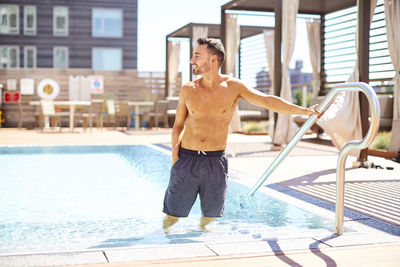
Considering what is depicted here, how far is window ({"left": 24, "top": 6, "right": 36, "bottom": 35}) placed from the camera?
829 inches

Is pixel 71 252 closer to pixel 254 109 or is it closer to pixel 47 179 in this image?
pixel 47 179

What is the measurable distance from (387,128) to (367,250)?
7.04 m

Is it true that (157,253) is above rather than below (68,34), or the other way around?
below

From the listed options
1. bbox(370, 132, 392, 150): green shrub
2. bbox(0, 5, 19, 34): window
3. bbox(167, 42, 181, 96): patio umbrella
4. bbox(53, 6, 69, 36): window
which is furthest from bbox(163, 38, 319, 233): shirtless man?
bbox(0, 5, 19, 34): window

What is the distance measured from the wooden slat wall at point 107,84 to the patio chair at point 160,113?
1130mm

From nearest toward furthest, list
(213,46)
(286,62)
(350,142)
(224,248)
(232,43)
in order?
(224,248) < (350,142) < (213,46) < (286,62) < (232,43)

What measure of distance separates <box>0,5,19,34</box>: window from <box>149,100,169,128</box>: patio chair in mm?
8157

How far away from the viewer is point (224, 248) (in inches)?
95.0

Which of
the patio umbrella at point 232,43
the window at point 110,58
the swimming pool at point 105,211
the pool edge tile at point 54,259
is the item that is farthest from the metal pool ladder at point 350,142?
the window at point 110,58

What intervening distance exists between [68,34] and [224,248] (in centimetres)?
2028

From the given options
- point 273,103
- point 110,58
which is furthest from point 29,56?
point 273,103

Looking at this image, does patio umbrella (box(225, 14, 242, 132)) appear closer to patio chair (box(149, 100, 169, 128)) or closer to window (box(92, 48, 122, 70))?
patio chair (box(149, 100, 169, 128))

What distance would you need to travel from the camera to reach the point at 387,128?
29.3ft

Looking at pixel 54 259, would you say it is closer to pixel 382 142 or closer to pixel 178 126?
pixel 178 126
